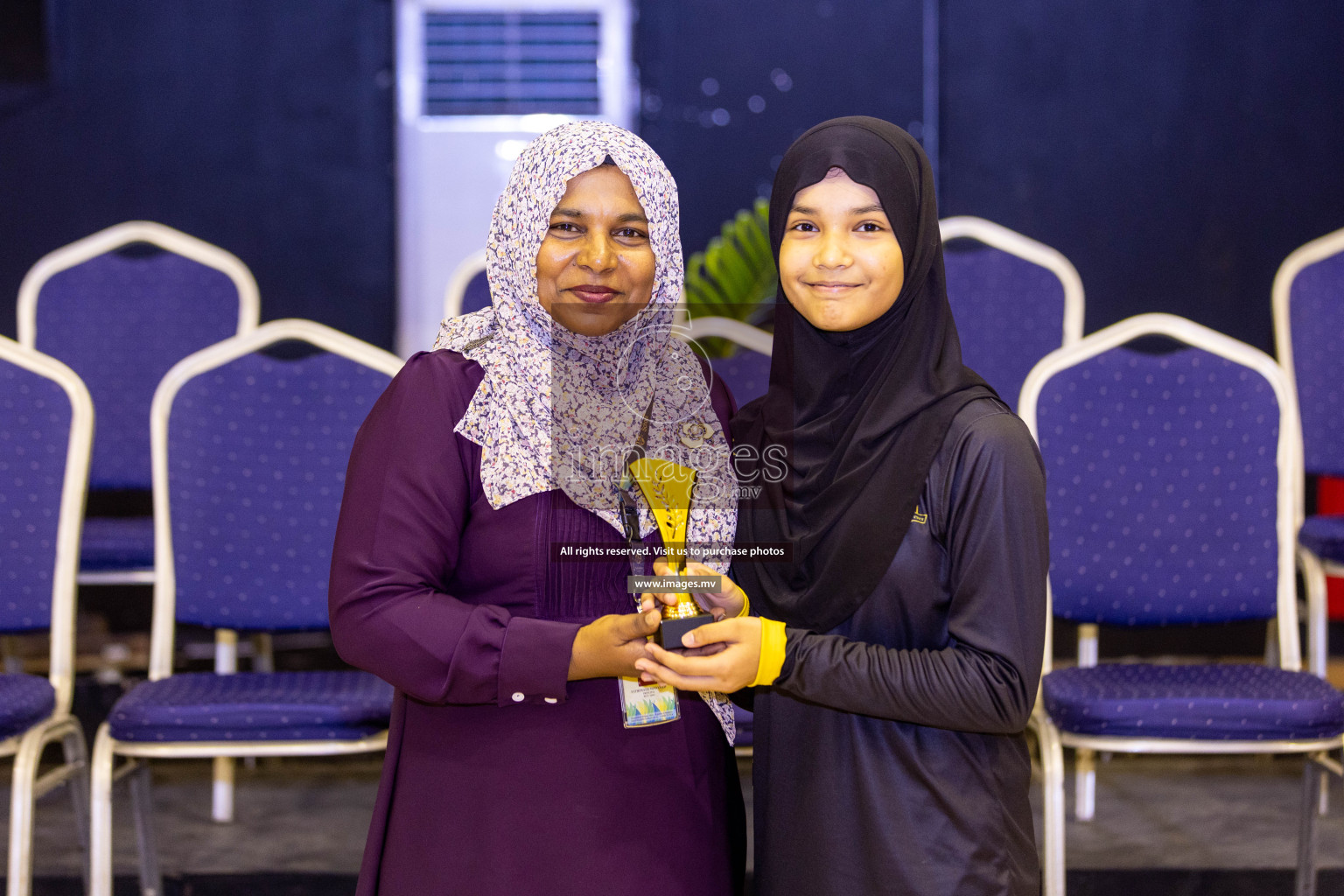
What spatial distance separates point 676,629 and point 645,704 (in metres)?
0.20

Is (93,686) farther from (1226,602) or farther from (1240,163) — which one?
(1240,163)

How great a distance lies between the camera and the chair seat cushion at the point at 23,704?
5.95ft

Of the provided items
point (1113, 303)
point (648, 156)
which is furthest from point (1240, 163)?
point (648, 156)

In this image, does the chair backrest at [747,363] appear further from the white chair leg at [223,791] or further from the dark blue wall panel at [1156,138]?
the dark blue wall panel at [1156,138]

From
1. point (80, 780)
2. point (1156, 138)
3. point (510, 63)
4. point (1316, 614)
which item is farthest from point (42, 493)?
point (1156, 138)

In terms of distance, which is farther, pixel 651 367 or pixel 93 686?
pixel 93 686

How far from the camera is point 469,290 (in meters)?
2.88

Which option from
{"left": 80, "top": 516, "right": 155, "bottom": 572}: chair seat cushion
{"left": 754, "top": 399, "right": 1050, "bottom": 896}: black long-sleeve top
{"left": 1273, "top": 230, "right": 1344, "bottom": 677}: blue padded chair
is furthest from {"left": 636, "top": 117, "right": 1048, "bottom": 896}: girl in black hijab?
{"left": 1273, "top": 230, "right": 1344, "bottom": 677}: blue padded chair

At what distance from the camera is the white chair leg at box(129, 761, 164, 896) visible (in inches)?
81.4

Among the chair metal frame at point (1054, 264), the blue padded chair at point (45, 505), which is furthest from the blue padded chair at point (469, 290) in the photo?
the chair metal frame at point (1054, 264)

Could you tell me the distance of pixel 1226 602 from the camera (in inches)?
85.0

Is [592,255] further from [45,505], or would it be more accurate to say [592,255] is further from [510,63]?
[510,63]

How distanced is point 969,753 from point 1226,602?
3.98ft

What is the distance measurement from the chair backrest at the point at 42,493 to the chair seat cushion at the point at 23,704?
0.22ft
